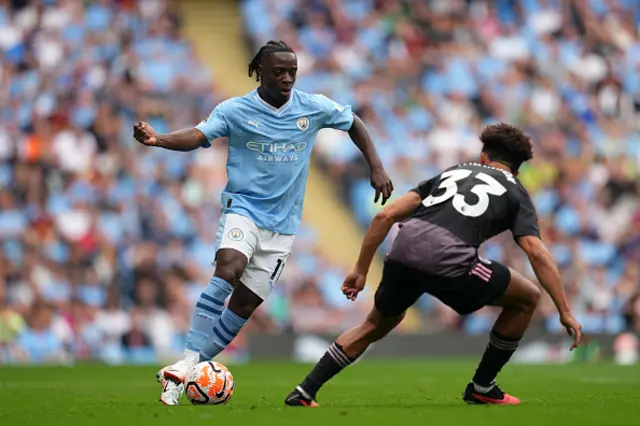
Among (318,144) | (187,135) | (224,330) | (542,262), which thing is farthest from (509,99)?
(542,262)

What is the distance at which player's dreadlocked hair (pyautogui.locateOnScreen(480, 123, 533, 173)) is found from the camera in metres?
8.61

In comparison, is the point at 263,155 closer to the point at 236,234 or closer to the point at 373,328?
Result: the point at 236,234

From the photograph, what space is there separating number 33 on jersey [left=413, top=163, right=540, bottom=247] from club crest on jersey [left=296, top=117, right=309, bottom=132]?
1.86 metres

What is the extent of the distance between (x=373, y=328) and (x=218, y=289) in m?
1.43

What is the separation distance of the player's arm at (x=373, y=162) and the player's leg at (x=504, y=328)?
52.8 inches

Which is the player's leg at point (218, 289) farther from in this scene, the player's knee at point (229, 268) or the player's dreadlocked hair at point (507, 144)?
the player's dreadlocked hair at point (507, 144)

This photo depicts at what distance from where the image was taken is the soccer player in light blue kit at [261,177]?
9656 millimetres

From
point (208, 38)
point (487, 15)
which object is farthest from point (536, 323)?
point (208, 38)

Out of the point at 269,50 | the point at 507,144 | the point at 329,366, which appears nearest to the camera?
the point at 329,366

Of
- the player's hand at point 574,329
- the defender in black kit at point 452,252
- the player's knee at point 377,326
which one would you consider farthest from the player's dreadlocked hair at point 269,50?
the player's hand at point 574,329

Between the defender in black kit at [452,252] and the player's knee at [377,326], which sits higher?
the defender in black kit at [452,252]

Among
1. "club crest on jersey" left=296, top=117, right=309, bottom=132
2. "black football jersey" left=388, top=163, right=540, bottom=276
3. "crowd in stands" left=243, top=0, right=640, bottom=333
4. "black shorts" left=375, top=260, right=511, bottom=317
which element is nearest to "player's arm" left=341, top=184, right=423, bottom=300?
"black football jersey" left=388, top=163, right=540, bottom=276

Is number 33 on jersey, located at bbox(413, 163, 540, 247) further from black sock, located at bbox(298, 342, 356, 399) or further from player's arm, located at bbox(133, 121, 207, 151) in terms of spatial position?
player's arm, located at bbox(133, 121, 207, 151)

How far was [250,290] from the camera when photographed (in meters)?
9.88
